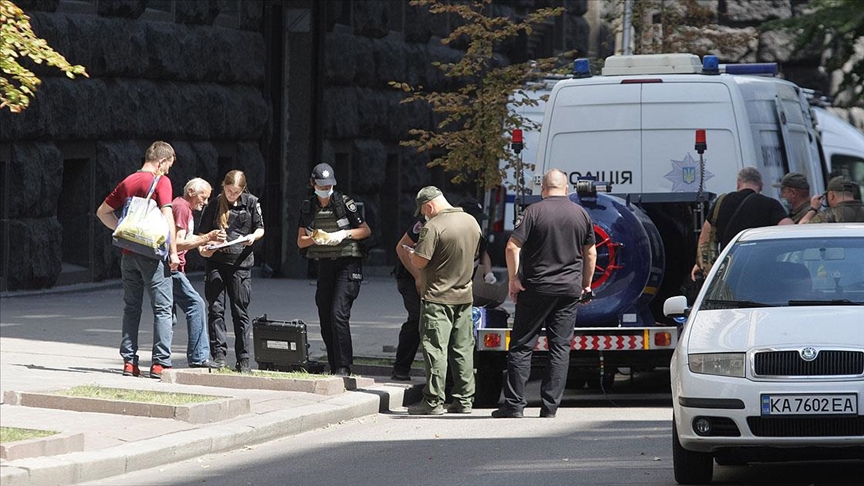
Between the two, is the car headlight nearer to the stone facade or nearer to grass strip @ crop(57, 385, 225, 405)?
grass strip @ crop(57, 385, 225, 405)

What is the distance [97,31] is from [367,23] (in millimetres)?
7654

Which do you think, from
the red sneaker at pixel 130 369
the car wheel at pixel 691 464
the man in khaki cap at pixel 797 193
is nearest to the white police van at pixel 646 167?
the man in khaki cap at pixel 797 193

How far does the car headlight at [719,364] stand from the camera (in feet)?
29.5

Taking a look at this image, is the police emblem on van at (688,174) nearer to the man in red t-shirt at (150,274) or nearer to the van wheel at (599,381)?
the van wheel at (599,381)

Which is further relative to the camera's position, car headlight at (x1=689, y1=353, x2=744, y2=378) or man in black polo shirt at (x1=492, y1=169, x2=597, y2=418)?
man in black polo shirt at (x1=492, y1=169, x2=597, y2=418)

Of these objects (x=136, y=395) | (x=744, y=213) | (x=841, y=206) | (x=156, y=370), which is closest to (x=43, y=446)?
(x=136, y=395)

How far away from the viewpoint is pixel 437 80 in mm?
31250

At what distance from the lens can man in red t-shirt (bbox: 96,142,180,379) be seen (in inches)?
520

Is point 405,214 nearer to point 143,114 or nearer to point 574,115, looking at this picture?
point 143,114

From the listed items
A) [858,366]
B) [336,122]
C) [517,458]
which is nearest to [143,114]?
[336,122]

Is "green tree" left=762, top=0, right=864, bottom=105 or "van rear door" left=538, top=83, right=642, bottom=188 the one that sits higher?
"green tree" left=762, top=0, right=864, bottom=105

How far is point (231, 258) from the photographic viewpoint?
13.8 m

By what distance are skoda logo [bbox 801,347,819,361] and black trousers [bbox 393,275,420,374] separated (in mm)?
5540

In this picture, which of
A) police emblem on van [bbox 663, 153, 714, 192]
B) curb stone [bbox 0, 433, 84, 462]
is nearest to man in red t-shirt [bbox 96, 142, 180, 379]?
curb stone [bbox 0, 433, 84, 462]
